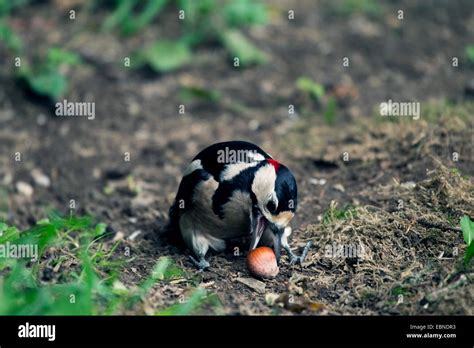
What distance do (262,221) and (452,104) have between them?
405cm

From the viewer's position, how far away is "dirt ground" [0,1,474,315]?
5.09m

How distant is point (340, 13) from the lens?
1069cm

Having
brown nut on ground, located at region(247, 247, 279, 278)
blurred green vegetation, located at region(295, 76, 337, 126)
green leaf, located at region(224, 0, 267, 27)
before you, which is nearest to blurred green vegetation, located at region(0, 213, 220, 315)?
brown nut on ground, located at region(247, 247, 279, 278)

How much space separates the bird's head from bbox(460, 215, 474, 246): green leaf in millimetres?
1173

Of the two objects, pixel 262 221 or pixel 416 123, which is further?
pixel 416 123

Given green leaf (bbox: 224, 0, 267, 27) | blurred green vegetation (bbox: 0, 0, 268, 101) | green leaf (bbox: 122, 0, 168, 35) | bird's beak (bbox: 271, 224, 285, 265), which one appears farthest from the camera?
green leaf (bbox: 122, 0, 168, 35)

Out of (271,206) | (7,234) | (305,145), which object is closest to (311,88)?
(305,145)

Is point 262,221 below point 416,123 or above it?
below

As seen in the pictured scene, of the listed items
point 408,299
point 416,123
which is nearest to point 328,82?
point 416,123

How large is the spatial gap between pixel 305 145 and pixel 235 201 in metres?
2.70

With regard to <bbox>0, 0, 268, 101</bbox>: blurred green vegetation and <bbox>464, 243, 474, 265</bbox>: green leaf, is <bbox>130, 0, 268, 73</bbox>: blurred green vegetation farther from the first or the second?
<bbox>464, 243, 474, 265</bbox>: green leaf

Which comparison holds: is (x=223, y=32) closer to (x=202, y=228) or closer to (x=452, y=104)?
(x=452, y=104)

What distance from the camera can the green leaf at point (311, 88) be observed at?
8891mm

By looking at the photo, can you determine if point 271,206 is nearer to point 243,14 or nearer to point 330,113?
point 330,113
